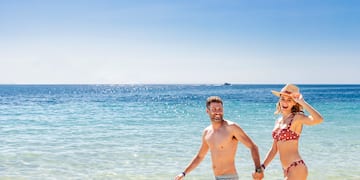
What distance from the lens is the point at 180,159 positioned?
400 inches

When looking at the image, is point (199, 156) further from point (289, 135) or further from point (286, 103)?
point (286, 103)

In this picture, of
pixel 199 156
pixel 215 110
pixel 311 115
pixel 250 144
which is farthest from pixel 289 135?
pixel 199 156

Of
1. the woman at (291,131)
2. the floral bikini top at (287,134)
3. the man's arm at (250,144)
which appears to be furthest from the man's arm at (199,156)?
the floral bikini top at (287,134)

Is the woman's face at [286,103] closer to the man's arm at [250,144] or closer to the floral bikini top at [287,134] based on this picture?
the floral bikini top at [287,134]

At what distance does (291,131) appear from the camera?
4504 millimetres

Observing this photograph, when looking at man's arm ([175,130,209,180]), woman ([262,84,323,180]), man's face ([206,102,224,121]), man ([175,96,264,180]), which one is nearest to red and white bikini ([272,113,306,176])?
woman ([262,84,323,180])

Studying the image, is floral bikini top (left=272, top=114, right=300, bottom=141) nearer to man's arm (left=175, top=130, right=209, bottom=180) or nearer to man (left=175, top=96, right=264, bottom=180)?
man (left=175, top=96, right=264, bottom=180)

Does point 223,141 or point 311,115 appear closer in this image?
point 311,115

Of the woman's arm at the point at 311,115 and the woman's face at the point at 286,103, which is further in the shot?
the woman's face at the point at 286,103

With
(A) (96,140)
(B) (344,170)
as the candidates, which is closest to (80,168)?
(A) (96,140)

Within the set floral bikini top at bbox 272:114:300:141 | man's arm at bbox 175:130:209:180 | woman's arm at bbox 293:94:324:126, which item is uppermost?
woman's arm at bbox 293:94:324:126

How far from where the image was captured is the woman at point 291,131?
14.6ft

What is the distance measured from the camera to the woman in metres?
4.45

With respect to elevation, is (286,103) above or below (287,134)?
above
